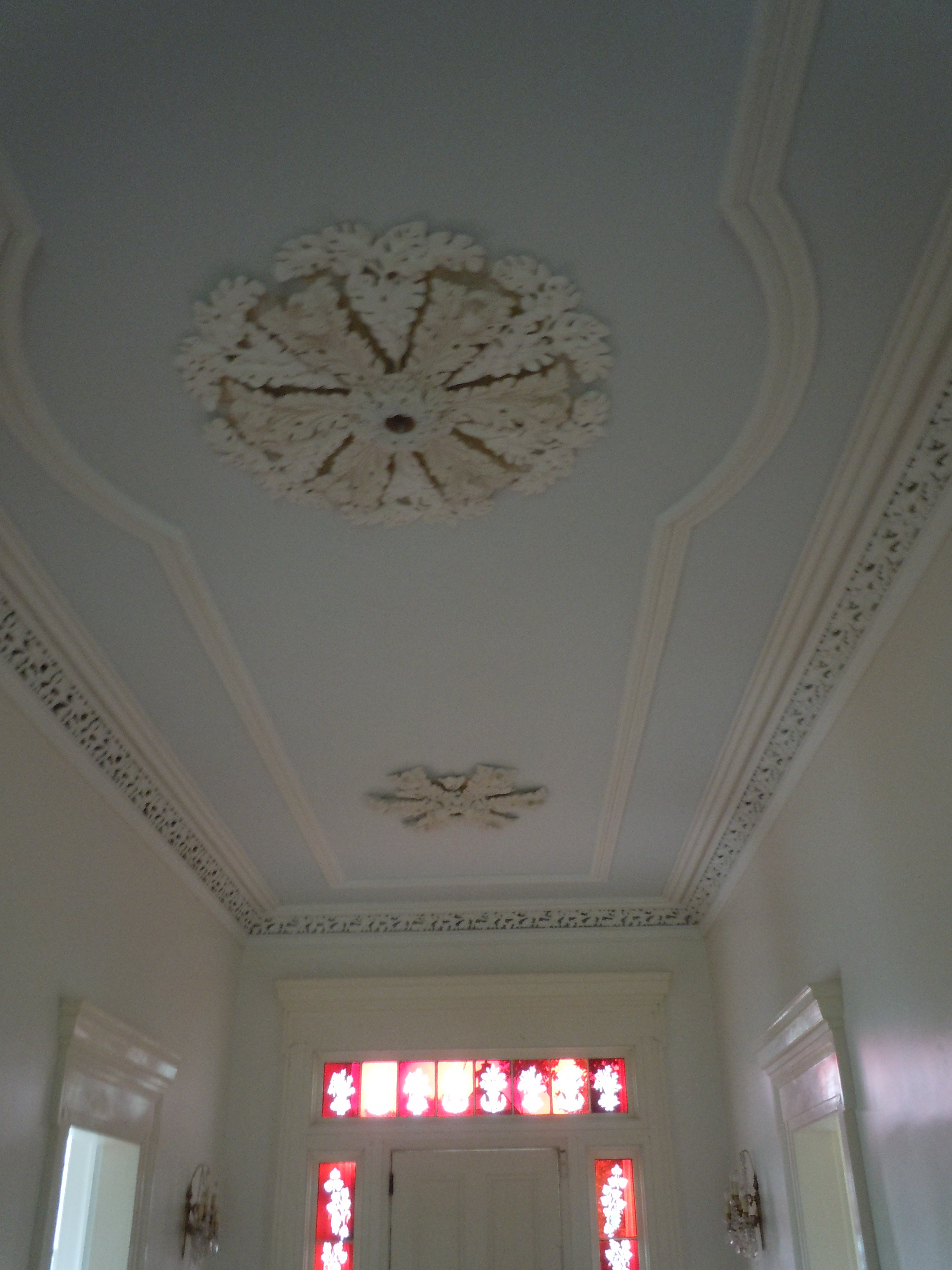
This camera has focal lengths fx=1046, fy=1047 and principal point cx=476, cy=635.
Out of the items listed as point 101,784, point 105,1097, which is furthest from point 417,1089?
point 101,784

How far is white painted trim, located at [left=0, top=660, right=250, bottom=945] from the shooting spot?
151 inches

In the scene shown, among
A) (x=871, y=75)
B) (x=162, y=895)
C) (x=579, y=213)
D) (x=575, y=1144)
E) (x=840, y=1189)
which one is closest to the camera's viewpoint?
(x=871, y=75)

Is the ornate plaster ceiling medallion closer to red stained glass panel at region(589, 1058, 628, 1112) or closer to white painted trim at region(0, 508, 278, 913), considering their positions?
white painted trim at region(0, 508, 278, 913)

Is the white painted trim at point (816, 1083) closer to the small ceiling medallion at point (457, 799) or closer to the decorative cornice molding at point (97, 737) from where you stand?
the small ceiling medallion at point (457, 799)

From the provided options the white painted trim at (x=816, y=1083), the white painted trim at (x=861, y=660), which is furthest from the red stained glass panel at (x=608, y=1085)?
the white painted trim at (x=861, y=660)

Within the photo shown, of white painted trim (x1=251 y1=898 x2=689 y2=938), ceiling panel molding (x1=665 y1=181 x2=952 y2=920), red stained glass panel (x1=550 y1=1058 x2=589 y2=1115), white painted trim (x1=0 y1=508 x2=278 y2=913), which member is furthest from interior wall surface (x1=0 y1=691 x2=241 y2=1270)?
ceiling panel molding (x1=665 y1=181 x2=952 y2=920)

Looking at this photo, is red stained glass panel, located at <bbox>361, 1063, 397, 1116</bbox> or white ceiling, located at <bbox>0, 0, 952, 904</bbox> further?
red stained glass panel, located at <bbox>361, 1063, 397, 1116</bbox>

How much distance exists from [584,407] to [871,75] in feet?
3.56

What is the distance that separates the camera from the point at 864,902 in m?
3.72

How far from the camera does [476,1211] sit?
626cm

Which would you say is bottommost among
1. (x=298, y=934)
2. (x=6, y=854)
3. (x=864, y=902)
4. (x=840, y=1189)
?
(x=840, y=1189)

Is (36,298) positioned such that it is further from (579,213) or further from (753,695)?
(753,695)

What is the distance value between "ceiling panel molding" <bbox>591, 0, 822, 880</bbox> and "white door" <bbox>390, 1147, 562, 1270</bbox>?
388 cm

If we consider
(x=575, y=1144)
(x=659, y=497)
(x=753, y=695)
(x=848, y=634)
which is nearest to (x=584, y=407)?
(x=659, y=497)
